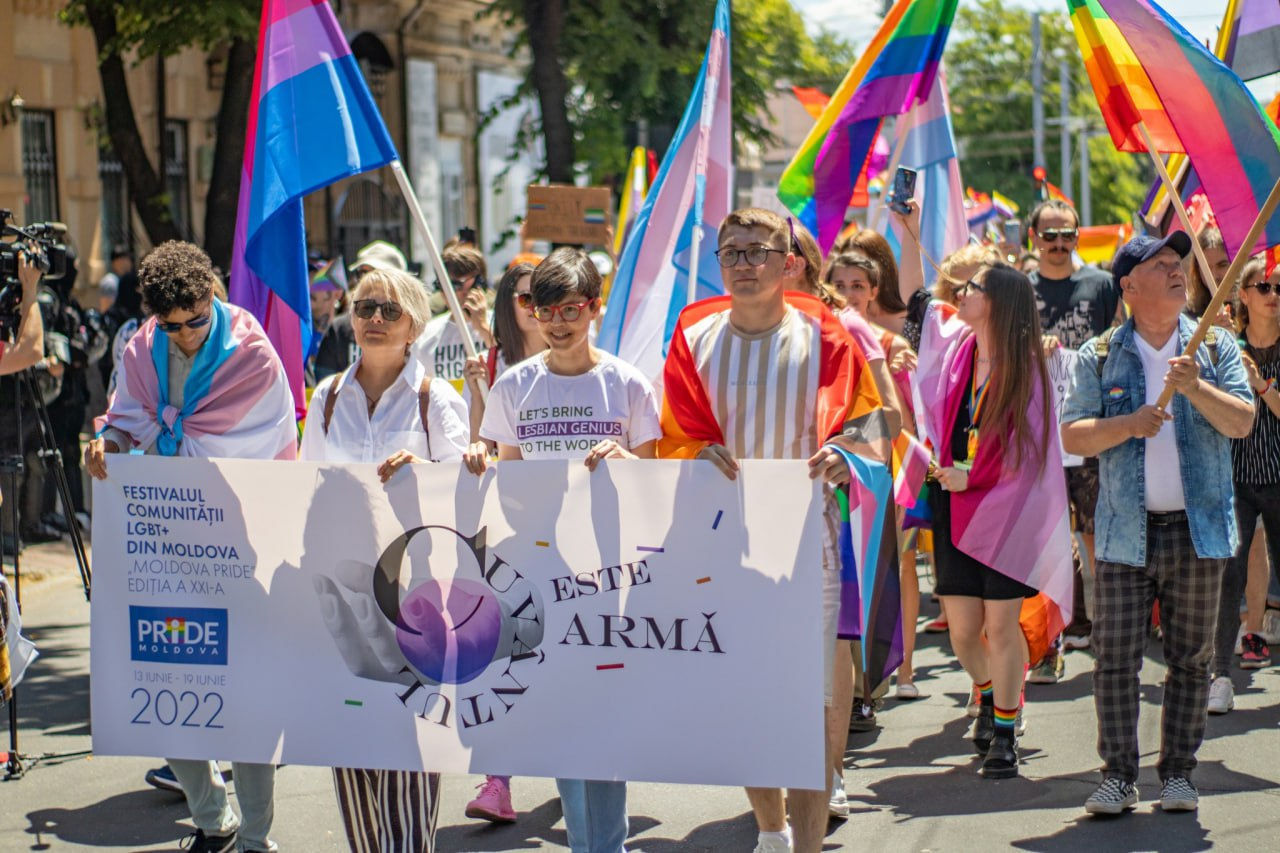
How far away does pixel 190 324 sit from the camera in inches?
214

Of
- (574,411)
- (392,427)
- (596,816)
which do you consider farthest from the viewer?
(392,427)

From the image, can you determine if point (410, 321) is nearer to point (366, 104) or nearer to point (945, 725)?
point (366, 104)

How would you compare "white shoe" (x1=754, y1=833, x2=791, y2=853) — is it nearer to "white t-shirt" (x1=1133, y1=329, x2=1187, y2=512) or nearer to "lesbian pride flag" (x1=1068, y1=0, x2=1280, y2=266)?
"white t-shirt" (x1=1133, y1=329, x2=1187, y2=512)

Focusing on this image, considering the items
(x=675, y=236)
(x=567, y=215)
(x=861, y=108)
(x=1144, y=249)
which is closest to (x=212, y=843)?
(x=675, y=236)

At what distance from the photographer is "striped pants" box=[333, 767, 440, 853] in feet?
16.1

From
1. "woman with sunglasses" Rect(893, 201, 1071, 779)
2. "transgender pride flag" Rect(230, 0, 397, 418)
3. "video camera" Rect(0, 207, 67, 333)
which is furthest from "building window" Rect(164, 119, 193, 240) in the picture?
"woman with sunglasses" Rect(893, 201, 1071, 779)

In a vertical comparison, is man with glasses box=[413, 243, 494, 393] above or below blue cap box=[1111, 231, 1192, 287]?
below

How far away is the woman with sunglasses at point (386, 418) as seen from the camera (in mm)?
4965

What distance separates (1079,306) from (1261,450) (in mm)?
1530

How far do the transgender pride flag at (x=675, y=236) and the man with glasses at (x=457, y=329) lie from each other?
1.88 ft

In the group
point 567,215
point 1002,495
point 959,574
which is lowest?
point 959,574

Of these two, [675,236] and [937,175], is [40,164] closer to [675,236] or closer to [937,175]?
[937,175]

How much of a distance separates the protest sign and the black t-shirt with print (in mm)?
2504

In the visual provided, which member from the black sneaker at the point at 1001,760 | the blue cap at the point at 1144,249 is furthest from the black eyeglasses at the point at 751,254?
the black sneaker at the point at 1001,760
